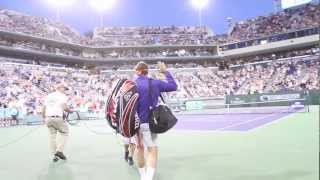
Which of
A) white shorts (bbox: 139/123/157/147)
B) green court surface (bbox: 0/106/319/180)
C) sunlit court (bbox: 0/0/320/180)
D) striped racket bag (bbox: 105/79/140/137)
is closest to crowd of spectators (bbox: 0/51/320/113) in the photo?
sunlit court (bbox: 0/0/320/180)

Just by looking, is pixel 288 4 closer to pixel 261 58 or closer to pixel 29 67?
pixel 261 58

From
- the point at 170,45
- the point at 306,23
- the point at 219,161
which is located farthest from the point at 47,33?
the point at 219,161

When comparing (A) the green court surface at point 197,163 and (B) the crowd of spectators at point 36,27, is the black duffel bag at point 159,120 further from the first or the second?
(B) the crowd of spectators at point 36,27

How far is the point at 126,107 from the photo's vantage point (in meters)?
5.57

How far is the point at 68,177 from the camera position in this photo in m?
6.88

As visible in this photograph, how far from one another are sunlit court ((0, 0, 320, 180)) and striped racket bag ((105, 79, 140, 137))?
0.01m

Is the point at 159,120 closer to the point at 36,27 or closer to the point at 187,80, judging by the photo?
the point at 187,80

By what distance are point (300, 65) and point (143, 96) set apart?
50.6m

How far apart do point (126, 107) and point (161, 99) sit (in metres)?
0.64

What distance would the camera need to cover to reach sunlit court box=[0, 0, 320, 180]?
6.14 m

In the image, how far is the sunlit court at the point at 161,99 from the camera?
6141 mm

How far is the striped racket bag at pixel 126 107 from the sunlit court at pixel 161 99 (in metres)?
0.01

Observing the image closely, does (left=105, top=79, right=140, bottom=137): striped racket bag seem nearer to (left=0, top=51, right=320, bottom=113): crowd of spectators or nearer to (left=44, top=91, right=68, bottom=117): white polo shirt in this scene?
(left=44, top=91, right=68, bottom=117): white polo shirt

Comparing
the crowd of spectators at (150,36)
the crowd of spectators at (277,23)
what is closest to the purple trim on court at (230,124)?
the crowd of spectators at (277,23)
